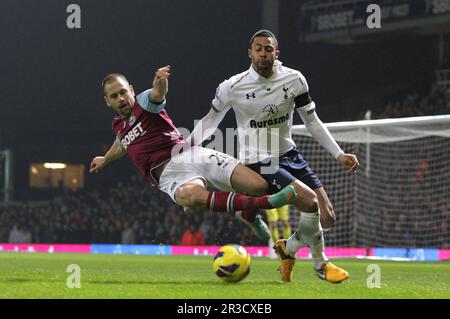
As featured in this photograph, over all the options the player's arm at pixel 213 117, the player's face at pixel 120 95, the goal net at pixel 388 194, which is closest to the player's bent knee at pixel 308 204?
the player's arm at pixel 213 117

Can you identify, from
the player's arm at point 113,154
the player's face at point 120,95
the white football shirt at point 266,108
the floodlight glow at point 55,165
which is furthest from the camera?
the floodlight glow at point 55,165

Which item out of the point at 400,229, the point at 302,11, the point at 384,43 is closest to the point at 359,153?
the point at 400,229

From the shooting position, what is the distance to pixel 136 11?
25031mm

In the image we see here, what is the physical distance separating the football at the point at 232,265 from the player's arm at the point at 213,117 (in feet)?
3.44

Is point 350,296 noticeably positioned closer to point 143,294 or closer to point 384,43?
point 143,294

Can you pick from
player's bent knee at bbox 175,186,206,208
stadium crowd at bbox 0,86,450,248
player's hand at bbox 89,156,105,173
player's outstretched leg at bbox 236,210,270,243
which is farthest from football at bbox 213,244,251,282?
stadium crowd at bbox 0,86,450,248

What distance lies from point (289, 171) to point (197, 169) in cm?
72

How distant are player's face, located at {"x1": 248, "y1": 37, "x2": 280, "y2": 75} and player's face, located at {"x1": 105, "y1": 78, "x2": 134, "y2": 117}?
1.05m

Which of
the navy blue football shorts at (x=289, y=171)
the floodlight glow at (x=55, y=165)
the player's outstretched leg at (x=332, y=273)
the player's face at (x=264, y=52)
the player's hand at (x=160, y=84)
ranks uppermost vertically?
the player's face at (x=264, y=52)

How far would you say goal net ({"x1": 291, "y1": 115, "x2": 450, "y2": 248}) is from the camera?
16812 mm

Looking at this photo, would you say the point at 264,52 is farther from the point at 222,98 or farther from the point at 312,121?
the point at 312,121

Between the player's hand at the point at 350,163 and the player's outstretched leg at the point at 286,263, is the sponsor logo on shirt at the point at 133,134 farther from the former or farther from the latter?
the player's hand at the point at 350,163

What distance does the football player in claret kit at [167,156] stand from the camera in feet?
22.1
